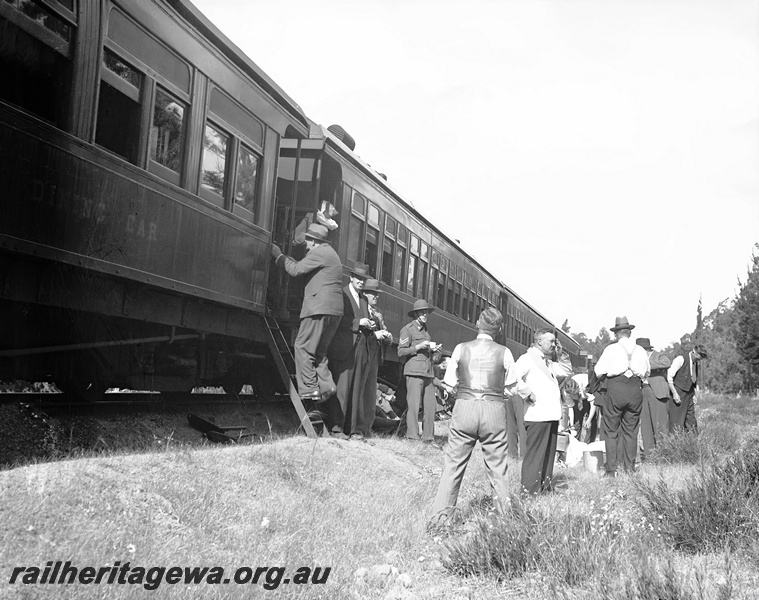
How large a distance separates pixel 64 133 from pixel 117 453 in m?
2.22

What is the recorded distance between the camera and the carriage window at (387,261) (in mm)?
13922

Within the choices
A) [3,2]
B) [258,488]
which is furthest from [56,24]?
[258,488]

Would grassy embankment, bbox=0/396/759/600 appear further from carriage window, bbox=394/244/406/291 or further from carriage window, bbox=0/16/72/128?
carriage window, bbox=394/244/406/291

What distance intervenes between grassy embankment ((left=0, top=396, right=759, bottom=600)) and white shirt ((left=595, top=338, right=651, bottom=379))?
2.40m

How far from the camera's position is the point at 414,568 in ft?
17.8

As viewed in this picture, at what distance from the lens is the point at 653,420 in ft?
38.4

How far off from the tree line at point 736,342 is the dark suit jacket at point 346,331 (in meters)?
27.4

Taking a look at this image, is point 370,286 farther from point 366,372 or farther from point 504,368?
point 504,368

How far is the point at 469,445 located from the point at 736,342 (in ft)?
184

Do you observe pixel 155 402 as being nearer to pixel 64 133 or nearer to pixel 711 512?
pixel 64 133

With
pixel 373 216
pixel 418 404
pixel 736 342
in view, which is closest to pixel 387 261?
pixel 373 216


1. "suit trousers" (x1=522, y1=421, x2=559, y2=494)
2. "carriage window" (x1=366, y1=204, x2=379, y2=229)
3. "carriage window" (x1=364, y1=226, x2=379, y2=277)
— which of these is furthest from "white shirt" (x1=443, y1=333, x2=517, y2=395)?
"carriage window" (x1=366, y1=204, x2=379, y2=229)

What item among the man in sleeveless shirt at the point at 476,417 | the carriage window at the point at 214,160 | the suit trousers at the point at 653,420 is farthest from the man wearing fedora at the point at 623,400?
the carriage window at the point at 214,160

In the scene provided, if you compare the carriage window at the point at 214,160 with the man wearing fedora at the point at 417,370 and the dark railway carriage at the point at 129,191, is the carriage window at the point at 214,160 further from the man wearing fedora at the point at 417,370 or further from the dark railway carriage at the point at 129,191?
the man wearing fedora at the point at 417,370
